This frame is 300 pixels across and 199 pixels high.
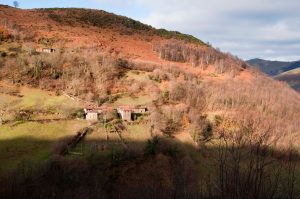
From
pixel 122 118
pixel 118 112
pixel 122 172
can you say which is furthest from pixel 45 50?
pixel 122 172

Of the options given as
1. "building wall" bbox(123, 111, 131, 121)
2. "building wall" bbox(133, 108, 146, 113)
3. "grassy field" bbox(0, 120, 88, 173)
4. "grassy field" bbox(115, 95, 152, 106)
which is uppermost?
"grassy field" bbox(115, 95, 152, 106)

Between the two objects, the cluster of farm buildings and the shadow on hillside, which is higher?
the cluster of farm buildings

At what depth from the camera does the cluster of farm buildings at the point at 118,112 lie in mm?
53750

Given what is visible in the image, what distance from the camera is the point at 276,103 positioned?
7312 cm

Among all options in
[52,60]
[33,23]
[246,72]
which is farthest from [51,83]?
[246,72]

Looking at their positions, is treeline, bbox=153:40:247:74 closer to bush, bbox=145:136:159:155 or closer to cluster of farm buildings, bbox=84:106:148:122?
cluster of farm buildings, bbox=84:106:148:122

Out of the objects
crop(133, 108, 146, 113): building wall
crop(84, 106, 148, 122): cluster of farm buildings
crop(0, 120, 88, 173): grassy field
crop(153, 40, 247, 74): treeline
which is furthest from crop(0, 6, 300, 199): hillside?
crop(133, 108, 146, 113): building wall

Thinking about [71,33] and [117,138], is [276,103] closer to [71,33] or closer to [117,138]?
[117,138]

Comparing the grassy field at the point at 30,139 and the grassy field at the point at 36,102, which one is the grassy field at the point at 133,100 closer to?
the grassy field at the point at 36,102

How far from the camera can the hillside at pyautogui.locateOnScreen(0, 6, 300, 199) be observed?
38.2m

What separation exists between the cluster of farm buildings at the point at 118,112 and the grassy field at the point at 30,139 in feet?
4.73

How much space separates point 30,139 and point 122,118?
1343 centimetres

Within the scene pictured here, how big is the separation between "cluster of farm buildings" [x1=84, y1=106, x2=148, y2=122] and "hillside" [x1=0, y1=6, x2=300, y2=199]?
1.51 ft

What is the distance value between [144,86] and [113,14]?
52.9 metres
